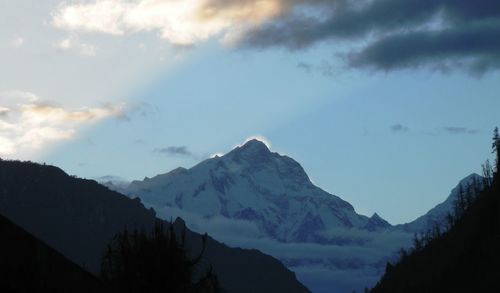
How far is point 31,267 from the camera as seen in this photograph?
28.3m

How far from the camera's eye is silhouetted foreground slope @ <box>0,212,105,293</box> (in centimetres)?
2772

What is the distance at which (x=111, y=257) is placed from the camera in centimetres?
3603

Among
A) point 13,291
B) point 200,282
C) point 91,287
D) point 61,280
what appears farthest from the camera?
point 200,282

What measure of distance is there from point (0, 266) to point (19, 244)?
155 cm

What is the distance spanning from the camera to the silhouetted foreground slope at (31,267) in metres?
27.7

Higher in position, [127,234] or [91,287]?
[127,234]

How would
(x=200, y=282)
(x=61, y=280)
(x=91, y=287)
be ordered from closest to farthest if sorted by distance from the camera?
(x=61, y=280), (x=91, y=287), (x=200, y=282)

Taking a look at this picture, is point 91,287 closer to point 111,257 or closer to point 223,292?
point 111,257

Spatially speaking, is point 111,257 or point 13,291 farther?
point 111,257

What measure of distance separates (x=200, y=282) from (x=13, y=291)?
918 centimetres

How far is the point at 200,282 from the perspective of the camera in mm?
35156

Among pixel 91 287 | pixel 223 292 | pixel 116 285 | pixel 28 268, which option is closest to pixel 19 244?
pixel 28 268

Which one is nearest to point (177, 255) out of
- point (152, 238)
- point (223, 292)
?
point (152, 238)

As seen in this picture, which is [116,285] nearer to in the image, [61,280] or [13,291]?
[61,280]
